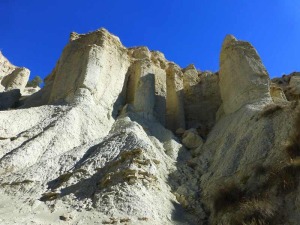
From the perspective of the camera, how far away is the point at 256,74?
22.1 metres

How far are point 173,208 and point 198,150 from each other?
7110mm

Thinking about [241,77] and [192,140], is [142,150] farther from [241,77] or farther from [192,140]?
[241,77]

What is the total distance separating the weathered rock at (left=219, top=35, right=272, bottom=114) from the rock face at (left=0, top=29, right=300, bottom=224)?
8 cm

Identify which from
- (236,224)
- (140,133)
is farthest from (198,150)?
(236,224)

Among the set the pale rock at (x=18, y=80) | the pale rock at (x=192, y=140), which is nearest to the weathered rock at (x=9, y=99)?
the pale rock at (x=18, y=80)

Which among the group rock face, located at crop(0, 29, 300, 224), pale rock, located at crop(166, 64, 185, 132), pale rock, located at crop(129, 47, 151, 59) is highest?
pale rock, located at crop(129, 47, 151, 59)

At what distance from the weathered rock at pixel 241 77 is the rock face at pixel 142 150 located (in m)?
0.08

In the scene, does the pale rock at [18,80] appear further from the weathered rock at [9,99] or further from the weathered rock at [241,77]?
the weathered rock at [241,77]

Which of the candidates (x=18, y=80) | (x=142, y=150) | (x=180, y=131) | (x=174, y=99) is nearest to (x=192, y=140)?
(x=180, y=131)

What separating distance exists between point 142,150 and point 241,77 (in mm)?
10174

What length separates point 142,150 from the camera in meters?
14.9

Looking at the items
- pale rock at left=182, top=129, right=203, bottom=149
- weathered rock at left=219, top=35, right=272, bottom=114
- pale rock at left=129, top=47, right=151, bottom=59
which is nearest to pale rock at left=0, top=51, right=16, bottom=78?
pale rock at left=129, top=47, right=151, bottom=59

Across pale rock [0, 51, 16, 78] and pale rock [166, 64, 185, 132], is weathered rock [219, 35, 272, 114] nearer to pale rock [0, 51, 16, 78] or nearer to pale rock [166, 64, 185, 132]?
pale rock [166, 64, 185, 132]

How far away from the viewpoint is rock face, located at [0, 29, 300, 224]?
1216 centimetres
